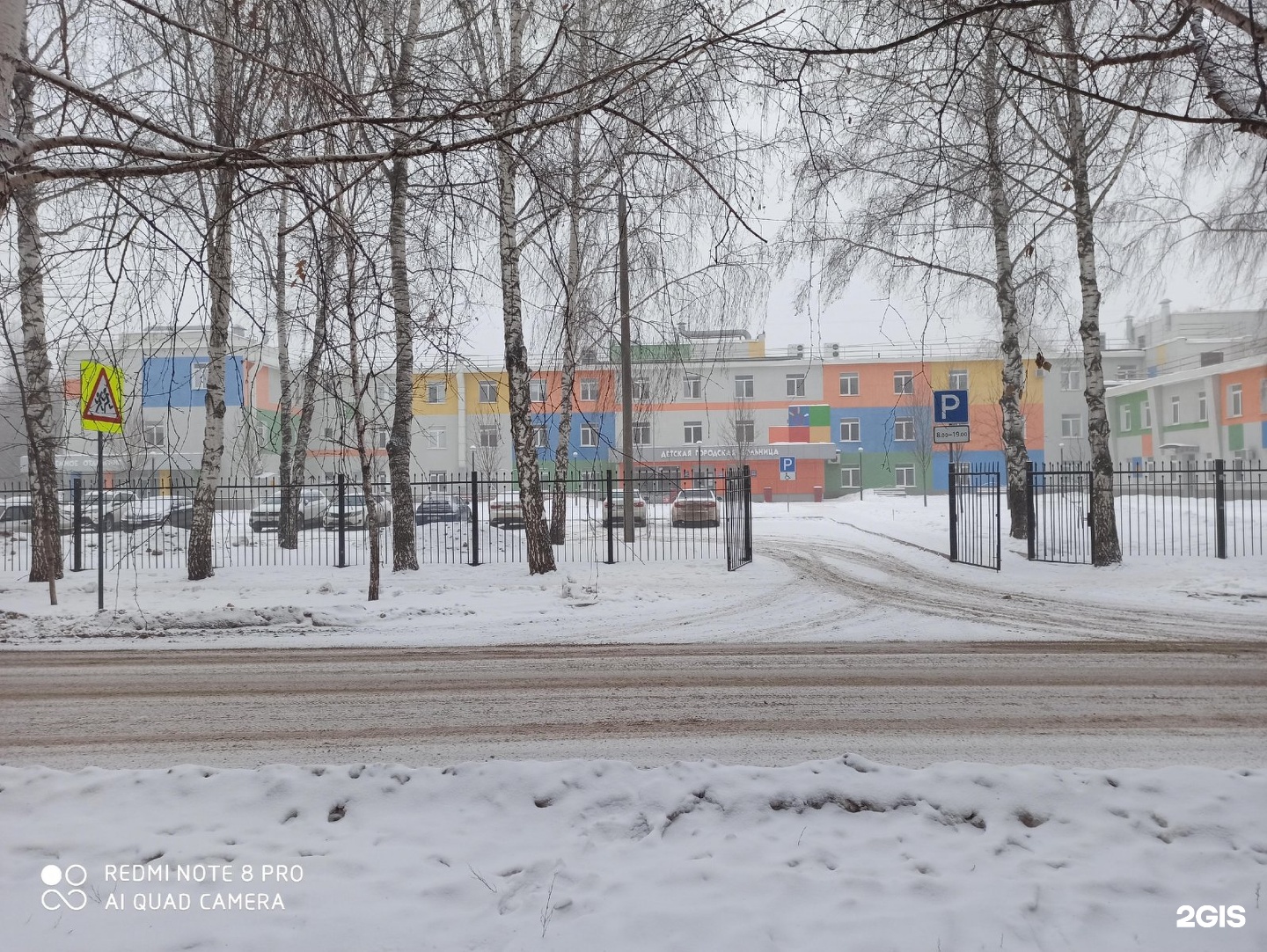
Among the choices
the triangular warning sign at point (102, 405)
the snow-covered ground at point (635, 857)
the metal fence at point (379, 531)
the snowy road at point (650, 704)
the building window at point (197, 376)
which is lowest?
the snowy road at point (650, 704)

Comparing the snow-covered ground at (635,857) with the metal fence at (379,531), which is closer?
the snow-covered ground at (635,857)

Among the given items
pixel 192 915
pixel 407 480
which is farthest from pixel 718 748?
pixel 407 480

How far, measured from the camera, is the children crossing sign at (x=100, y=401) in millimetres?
8767

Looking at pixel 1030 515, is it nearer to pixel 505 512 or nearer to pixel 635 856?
pixel 505 512

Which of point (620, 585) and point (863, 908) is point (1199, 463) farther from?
point (863, 908)

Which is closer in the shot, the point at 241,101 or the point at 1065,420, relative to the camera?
the point at 241,101

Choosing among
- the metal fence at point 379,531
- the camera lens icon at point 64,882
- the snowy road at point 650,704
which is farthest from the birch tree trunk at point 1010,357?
the camera lens icon at point 64,882

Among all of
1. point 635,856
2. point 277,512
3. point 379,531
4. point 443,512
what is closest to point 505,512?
point 443,512

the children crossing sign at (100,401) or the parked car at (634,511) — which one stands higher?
the children crossing sign at (100,401)

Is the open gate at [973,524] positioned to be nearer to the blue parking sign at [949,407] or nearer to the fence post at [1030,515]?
the fence post at [1030,515]

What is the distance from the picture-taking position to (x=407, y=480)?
47.1 feet

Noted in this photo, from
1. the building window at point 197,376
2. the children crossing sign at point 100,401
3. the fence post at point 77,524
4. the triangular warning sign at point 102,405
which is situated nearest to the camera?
the building window at point 197,376

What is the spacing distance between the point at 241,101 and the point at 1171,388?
52329 millimetres

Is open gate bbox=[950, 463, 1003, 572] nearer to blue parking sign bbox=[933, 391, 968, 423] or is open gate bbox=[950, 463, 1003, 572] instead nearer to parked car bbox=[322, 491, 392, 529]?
blue parking sign bbox=[933, 391, 968, 423]
